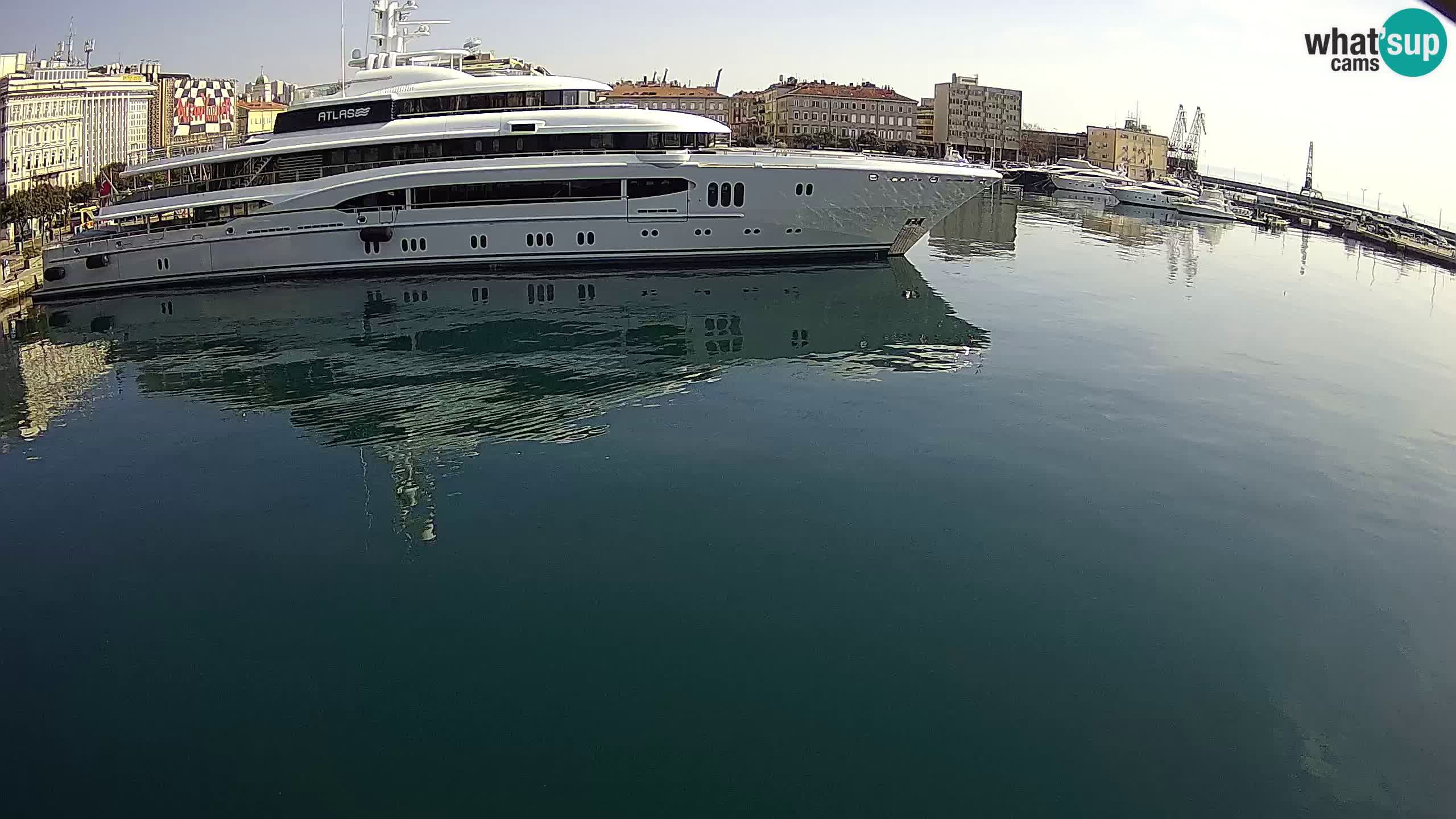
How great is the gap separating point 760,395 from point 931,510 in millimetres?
5200

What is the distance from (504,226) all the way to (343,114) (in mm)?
5565

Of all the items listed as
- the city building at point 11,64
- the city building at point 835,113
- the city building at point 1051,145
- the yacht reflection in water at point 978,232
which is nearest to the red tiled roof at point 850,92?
the city building at point 835,113

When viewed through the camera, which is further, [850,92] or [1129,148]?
[1129,148]

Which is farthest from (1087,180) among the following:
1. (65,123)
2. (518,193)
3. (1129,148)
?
(65,123)

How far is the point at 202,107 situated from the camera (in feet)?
309

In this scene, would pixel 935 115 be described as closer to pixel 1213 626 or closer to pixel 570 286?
pixel 570 286

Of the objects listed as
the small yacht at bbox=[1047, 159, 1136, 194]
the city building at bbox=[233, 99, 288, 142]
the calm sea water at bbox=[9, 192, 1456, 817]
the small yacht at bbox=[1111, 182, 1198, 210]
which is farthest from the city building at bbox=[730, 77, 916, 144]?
the calm sea water at bbox=[9, 192, 1456, 817]

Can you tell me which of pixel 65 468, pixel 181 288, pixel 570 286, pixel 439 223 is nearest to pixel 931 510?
pixel 65 468

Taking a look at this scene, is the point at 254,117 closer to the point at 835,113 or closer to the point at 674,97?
the point at 674,97

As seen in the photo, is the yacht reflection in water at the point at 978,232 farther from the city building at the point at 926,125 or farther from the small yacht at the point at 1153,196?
the city building at the point at 926,125

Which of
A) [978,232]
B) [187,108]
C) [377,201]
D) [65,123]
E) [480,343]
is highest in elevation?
[187,108]

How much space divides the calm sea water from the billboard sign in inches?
3138

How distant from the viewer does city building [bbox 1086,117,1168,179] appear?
11300cm

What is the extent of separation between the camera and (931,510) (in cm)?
1166
